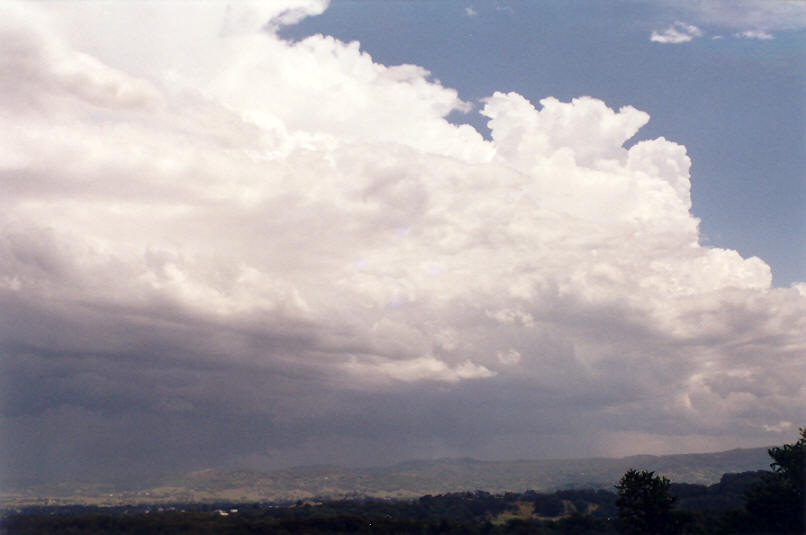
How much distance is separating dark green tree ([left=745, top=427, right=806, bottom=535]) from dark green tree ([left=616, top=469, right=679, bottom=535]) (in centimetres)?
1112

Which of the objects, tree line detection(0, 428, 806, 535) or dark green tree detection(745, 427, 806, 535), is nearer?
dark green tree detection(745, 427, 806, 535)

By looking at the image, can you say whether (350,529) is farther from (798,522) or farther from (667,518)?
(798,522)

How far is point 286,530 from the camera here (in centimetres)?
10950

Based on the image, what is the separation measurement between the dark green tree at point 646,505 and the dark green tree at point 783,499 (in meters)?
11.1

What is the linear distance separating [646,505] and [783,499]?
56.5 ft

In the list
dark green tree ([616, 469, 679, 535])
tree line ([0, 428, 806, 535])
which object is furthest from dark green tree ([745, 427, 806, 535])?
dark green tree ([616, 469, 679, 535])

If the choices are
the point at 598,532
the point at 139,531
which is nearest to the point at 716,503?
the point at 598,532

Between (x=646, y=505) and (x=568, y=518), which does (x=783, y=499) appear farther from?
(x=568, y=518)

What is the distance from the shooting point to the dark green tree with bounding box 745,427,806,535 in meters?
76.2

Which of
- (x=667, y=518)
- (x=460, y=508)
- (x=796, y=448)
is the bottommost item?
(x=460, y=508)

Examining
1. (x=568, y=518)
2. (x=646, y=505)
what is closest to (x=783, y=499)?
(x=646, y=505)

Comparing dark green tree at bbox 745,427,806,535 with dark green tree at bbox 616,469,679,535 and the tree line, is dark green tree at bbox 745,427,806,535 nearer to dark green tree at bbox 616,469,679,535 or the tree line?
Answer: the tree line

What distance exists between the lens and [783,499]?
7862 cm

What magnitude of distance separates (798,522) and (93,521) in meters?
120
